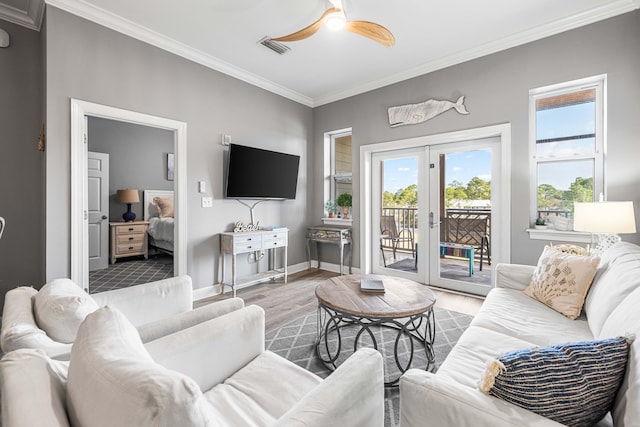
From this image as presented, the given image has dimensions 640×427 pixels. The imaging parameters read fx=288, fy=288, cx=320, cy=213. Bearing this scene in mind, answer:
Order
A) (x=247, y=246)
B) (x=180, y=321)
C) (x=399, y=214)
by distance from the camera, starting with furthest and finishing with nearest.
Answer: (x=399, y=214) → (x=247, y=246) → (x=180, y=321)

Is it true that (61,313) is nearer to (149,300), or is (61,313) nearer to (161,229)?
(149,300)

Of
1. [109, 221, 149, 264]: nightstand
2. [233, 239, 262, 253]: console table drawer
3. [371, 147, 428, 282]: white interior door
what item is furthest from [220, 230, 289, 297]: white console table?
[109, 221, 149, 264]: nightstand

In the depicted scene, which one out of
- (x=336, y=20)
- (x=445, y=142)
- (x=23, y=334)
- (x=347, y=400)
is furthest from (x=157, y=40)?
(x=347, y=400)

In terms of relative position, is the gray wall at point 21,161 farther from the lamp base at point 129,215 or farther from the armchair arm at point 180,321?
the lamp base at point 129,215

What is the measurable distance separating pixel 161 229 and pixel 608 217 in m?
6.17

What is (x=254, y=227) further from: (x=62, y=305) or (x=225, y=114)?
(x=62, y=305)

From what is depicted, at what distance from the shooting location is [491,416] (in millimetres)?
819

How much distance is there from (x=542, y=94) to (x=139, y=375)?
4135 millimetres

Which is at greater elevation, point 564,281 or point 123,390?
point 123,390

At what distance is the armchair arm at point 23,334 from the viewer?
0.97 m

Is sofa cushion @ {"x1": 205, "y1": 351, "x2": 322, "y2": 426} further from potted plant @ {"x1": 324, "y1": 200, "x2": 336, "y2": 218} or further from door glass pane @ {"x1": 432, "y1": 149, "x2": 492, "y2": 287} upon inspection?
potted plant @ {"x1": 324, "y1": 200, "x2": 336, "y2": 218}

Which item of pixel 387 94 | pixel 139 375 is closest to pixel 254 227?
pixel 387 94

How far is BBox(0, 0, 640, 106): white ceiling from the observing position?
2.64 meters

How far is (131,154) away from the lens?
235 inches
